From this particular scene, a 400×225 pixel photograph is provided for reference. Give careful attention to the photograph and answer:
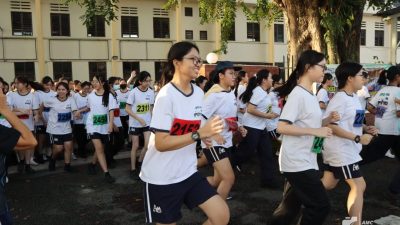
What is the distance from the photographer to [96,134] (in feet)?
23.4

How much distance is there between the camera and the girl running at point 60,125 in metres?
7.89

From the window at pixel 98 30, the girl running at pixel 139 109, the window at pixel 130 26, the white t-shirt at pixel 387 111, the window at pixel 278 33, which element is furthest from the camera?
the window at pixel 278 33

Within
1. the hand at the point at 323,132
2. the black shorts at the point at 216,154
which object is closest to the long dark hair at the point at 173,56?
the hand at the point at 323,132

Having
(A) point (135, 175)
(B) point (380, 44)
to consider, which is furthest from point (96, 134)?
(B) point (380, 44)

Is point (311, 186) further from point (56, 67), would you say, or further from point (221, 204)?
point (56, 67)

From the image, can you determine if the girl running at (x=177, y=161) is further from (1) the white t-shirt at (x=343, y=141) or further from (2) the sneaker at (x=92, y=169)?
(2) the sneaker at (x=92, y=169)

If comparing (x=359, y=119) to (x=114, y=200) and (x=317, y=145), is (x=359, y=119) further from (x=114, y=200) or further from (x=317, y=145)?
(x=114, y=200)

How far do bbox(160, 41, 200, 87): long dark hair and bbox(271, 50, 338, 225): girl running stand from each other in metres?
1.04

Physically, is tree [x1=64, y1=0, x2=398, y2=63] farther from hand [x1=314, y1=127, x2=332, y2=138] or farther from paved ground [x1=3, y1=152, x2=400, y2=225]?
hand [x1=314, y1=127, x2=332, y2=138]

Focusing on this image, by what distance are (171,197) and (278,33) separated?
27568mm

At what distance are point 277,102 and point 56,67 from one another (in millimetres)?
18595

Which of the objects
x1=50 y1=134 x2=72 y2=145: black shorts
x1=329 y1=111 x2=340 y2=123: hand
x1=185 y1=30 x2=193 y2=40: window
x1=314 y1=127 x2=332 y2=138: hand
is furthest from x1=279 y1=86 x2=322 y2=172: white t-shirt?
x1=185 y1=30 x2=193 y2=40: window

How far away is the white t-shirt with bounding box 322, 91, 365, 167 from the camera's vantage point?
13.2 feet

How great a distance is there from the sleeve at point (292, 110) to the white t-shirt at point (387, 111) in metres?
2.99
